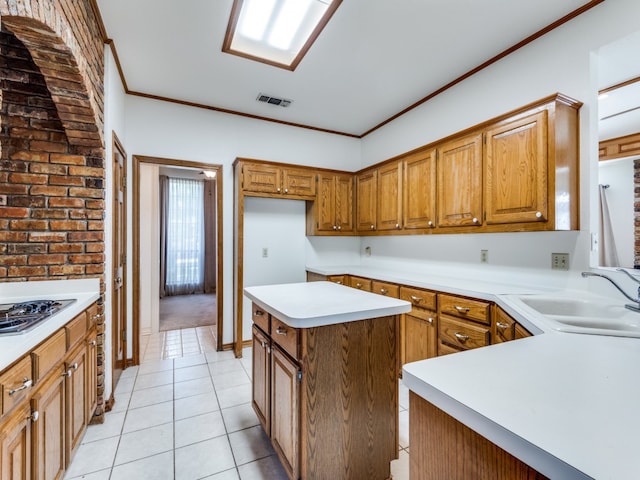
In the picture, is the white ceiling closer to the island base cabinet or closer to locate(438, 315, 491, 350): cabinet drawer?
locate(438, 315, 491, 350): cabinet drawer

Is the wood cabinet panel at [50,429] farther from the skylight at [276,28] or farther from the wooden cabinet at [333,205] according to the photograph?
the wooden cabinet at [333,205]

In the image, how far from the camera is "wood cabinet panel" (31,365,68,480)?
49.3 inches

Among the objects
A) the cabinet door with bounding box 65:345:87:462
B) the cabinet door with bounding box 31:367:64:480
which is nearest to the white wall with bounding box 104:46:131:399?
the cabinet door with bounding box 65:345:87:462

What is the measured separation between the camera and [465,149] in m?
2.55

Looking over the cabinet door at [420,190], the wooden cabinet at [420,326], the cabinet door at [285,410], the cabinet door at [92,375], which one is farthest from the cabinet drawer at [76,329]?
the cabinet door at [420,190]

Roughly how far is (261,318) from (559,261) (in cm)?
212

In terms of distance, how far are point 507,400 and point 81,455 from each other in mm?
2332

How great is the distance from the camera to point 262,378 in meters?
1.88

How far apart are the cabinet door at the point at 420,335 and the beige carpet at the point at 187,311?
3.09 metres

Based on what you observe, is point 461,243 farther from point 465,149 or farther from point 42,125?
point 42,125

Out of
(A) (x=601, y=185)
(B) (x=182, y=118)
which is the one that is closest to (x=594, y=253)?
(A) (x=601, y=185)

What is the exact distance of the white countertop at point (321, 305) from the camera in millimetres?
1424

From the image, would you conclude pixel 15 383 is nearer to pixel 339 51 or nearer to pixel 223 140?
pixel 339 51

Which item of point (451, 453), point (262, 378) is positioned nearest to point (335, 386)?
point (262, 378)
